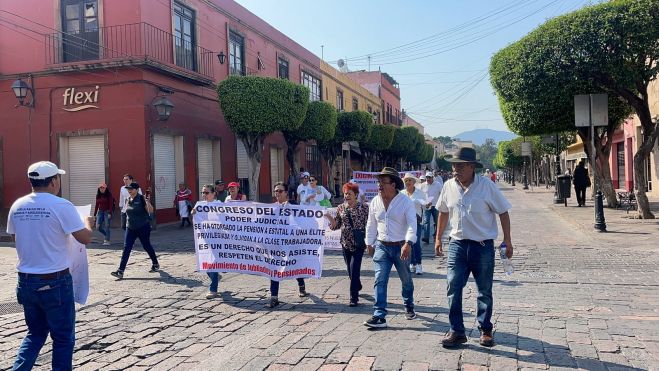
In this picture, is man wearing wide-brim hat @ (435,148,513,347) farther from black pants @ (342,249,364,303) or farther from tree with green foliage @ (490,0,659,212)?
tree with green foliage @ (490,0,659,212)

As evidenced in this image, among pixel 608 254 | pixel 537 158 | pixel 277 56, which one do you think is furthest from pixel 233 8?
pixel 537 158

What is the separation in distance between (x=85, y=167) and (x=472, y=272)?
15.8 metres

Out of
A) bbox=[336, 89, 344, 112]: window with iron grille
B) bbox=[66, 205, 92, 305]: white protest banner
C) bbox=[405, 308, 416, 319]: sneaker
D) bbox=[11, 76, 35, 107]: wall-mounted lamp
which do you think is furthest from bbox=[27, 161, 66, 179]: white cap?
bbox=[336, 89, 344, 112]: window with iron grille

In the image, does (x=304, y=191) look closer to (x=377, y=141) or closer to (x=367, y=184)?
(x=367, y=184)

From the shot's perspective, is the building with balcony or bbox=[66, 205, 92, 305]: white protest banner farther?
the building with balcony

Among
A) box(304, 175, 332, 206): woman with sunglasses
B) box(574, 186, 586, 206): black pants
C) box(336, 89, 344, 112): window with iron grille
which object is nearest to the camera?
box(304, 175, 332, 206): woman with sunglasses

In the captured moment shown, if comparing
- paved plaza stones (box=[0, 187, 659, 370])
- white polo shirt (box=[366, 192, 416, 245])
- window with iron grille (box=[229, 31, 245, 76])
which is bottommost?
paved plaza stones (box=[0, 187, 659, 370])

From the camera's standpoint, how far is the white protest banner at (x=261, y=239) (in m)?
7.25

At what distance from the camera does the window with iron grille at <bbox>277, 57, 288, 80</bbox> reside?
1093 inches

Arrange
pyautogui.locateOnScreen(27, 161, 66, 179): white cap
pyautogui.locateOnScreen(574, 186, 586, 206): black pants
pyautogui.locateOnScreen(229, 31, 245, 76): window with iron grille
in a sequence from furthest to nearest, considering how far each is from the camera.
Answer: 1. pyautogui.locateOnScreen(229, 31, 245, 76): window with iron grille
2. pyautogui.locateOnScreen(574, 186, 586, 206): black pants
3. pyautogui.locateOnScreen(27, 161, 66, 179): white cap

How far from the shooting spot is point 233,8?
2305 cm

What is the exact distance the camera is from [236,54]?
23672 millimetres

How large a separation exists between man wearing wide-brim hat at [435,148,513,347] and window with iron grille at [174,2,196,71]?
1613 centimetres

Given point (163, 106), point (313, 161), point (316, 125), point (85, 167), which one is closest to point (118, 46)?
point (163, 106)
